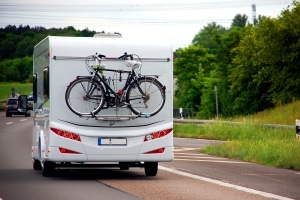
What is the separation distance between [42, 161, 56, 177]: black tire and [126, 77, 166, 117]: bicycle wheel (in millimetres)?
2147

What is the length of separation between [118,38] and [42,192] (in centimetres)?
424

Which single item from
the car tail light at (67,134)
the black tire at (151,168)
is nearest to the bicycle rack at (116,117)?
the car tail light at (67,134)

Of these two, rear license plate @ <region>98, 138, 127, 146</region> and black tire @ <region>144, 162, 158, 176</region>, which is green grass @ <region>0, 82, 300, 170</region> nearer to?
black tire @ <region>144, 162, 158, 176</region>

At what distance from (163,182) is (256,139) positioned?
48.2ft

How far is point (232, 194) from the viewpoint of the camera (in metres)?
17.2

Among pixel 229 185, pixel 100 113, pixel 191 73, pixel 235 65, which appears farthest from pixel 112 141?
pixel 191 73

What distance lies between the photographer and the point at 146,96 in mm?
20562

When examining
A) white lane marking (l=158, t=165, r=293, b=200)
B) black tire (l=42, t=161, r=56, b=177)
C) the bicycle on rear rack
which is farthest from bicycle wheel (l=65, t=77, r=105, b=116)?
white lane marking (l=158, t=165, r=293, b=200)

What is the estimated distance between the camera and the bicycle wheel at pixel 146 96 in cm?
2044

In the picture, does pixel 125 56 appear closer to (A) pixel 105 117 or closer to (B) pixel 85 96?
(B) pixel 85 96

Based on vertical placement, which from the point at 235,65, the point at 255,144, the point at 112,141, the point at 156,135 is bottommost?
the point at 255,144

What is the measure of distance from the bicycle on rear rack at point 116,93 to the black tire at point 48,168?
1.61m

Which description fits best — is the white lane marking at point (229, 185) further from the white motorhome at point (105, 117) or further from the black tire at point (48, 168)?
the black tire at point (48, 168)

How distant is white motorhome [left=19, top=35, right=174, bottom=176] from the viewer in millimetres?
20281
